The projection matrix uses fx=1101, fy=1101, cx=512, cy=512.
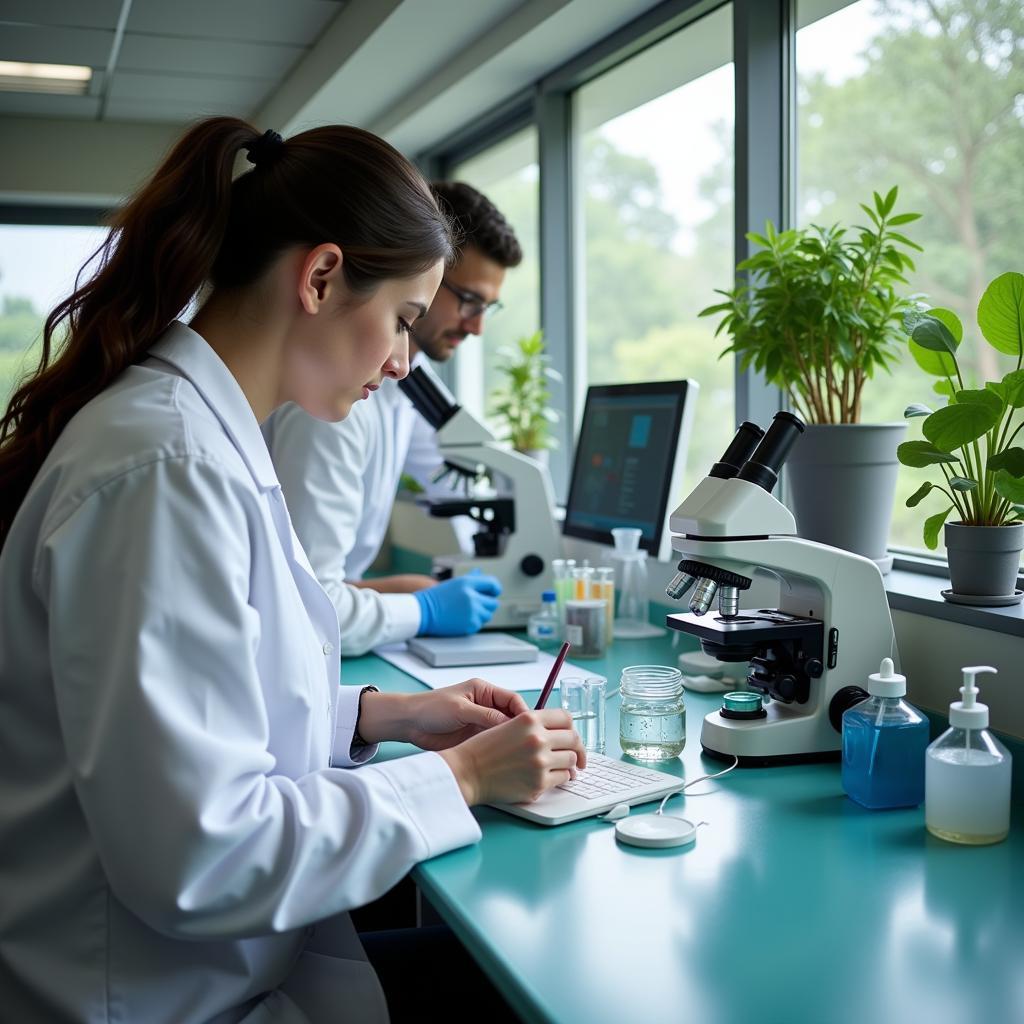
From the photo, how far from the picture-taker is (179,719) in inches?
35.2

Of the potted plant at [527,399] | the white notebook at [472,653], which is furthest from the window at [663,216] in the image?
the white notebook at [472,653]

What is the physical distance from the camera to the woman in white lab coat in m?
0.91

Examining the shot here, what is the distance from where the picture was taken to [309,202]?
122cm

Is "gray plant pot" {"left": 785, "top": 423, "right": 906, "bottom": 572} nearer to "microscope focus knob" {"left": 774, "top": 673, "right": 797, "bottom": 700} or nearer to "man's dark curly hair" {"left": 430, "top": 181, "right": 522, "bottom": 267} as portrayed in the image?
"microscope focus knob" {"left": 774, "top": 673, "right": 797, "bottom": 700}

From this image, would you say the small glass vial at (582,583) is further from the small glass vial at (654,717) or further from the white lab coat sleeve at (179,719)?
the white lab coat sleeve at (179,719)

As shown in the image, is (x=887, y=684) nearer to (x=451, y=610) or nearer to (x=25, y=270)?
(x=451, y=610)

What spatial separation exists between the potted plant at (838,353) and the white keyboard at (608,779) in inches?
21.4

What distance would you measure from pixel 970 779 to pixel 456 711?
605 millimetres

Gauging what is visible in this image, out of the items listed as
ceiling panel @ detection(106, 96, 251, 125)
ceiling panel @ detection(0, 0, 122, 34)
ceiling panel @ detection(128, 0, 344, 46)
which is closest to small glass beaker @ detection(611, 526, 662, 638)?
ceiling panel @ detection(128, 0, 344, 46)

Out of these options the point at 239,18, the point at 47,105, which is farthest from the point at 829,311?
the point at 47,105

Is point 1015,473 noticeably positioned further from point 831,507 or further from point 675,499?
point 675,499

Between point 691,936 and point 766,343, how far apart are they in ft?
3.44

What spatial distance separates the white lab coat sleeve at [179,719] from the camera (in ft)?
2.93

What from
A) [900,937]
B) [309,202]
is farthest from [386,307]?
[900,937]
